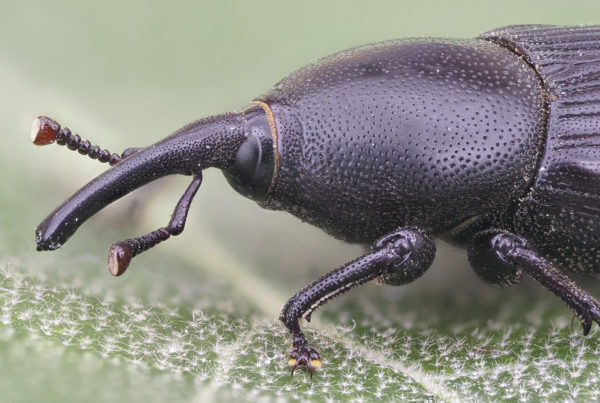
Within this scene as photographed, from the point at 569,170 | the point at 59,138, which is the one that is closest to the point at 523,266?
the point at 569,170

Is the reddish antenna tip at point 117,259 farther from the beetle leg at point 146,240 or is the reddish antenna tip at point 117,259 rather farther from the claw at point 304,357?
the claw at point 304,357

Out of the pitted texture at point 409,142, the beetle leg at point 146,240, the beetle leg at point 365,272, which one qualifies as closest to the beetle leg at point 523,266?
the pitted texture at point 409,142

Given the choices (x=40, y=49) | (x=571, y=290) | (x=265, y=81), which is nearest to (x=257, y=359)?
(x=571, y=290)

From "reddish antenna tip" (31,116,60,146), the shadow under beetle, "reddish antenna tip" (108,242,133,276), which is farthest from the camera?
the shadow under beetle

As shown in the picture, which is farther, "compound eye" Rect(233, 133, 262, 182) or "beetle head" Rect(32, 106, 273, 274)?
"compound eye" Rect(233, 133, 262, 182)

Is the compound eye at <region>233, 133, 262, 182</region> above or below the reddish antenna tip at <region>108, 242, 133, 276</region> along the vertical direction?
above

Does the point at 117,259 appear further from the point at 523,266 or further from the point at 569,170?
the point at 569,170

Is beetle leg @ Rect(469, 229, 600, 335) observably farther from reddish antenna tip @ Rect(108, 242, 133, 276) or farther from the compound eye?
reddish antenna tip @ Rect(108, 242, 133, 276)

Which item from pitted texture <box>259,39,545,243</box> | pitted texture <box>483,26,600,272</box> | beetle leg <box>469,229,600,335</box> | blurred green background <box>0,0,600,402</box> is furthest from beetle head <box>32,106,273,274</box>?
pitted texture <box>483,26,600,272</box>
